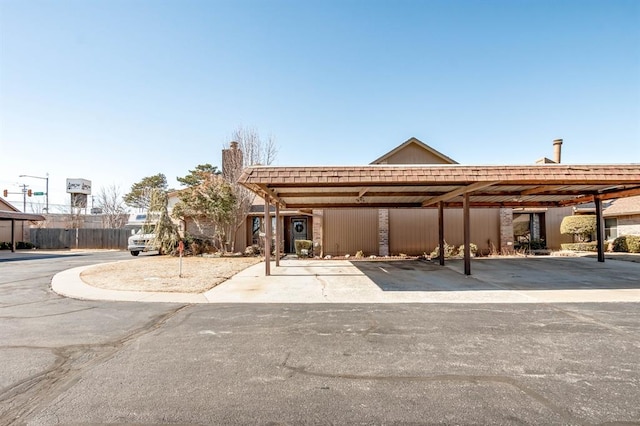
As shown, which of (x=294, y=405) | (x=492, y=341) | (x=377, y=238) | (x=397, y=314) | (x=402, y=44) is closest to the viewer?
(x=294, y=405)

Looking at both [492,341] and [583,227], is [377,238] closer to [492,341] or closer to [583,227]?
[583,227]

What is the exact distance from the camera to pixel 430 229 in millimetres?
17641

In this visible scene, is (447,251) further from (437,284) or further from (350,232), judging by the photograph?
(437,284)

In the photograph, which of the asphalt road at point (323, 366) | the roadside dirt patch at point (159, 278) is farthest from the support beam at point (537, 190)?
the roadside dirt patch at point (159, 278)

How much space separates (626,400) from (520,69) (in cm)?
1309

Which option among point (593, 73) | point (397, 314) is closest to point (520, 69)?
point (593, 73)

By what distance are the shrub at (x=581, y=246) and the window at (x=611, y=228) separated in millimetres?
3490

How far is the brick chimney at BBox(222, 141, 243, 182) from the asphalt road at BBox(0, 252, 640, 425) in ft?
45.9

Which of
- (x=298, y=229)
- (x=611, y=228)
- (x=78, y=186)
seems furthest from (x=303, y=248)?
(x=78, y=186)

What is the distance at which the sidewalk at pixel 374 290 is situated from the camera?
24.0 feet

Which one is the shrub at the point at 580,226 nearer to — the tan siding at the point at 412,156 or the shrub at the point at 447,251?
the shrub at the point at 447,251

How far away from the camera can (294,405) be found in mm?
2941

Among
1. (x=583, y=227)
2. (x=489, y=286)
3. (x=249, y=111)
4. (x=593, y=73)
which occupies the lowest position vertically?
(x=489, y=286)

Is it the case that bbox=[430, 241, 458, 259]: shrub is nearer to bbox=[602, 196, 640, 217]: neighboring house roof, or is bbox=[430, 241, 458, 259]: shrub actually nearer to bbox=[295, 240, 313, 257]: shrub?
bbox=[295, 240, 313, 257]: shrub
